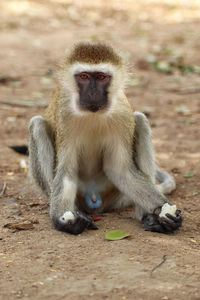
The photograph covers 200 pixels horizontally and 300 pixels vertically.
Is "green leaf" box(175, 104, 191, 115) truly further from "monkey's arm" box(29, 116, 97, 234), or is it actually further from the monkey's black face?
the monkey's black face

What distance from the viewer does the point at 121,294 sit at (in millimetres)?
4699

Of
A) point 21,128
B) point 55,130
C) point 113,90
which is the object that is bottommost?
point 21,128

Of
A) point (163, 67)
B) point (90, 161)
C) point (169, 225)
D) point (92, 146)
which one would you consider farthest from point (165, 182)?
point (163, 67)

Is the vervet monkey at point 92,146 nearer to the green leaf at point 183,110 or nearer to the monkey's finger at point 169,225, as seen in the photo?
the monkey's finger at point 169,225

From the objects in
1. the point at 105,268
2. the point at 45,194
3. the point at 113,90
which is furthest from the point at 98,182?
the point at 105,268

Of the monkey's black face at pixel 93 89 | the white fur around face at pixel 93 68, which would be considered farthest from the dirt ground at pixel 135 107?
the monkey's black face at pixel 93 89

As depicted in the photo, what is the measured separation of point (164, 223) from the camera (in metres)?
6.12

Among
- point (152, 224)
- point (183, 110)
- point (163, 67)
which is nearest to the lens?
point (152, 224)

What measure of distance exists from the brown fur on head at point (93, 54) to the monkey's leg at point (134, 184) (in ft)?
2.65

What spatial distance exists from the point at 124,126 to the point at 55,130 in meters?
0.66

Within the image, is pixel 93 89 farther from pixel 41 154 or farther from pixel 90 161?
pixel 41 154

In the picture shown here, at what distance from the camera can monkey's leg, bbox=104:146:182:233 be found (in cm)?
646

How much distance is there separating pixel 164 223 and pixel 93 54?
5.10ft

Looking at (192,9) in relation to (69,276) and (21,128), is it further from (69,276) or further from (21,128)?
(69,276)
